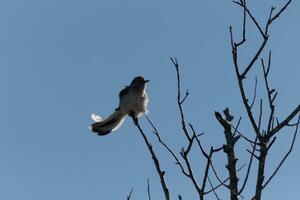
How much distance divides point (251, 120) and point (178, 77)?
2.73ft

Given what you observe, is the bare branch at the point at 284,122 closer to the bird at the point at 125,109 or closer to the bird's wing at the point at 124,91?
the bird at the point at 125,109

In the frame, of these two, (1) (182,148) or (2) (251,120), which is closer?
(2) (251,120)

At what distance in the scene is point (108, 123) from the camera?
38.7 ft

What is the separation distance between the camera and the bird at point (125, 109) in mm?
11609

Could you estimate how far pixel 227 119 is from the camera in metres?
4.92

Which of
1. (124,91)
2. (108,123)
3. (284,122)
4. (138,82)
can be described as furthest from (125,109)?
(284,122)

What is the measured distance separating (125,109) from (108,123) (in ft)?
1.66

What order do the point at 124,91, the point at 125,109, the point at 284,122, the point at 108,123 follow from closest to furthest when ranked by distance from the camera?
the point at 284,122
the point at 108,123
the point at 125,109
the point at 124,91

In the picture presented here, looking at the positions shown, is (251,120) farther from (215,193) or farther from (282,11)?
(282,11)

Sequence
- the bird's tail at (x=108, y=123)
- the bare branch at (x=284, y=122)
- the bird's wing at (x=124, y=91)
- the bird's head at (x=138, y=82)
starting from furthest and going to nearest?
the bird's head at (x=138, y=82)
the bird's wing at (x=124, y=91)
the bird's tail at (x=108, y=123)
the bare branch at (x=284, y=122)

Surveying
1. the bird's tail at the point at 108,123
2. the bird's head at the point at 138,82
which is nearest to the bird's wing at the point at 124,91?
the bird's head at the point at 138,82

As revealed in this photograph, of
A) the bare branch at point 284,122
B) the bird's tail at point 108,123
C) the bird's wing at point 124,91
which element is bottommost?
the bare branch at point 284,122

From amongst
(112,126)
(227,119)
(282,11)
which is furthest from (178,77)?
(112,126)

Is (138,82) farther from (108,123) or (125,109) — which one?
(108,123)
